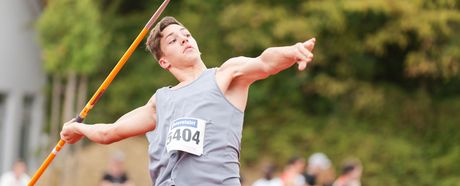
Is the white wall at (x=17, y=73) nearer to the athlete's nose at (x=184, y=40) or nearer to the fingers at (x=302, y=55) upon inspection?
the athlete's nose at (x=184, y=40)

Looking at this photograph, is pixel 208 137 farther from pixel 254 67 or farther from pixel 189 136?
pixel 254 67

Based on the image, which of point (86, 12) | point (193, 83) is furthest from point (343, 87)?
point (193, 83)

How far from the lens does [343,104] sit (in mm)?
26219

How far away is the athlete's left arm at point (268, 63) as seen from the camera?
5746 mm

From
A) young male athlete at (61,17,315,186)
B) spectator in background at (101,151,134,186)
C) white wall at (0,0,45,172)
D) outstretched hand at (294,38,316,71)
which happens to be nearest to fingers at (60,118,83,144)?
young male athlete at (61,17,315,186)

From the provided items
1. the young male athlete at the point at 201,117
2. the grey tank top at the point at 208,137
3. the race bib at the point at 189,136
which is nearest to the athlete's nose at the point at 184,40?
the young male athlete at the point at 201,117

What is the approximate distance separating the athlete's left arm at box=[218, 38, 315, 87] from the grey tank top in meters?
0.13

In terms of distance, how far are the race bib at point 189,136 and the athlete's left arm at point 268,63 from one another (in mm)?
282

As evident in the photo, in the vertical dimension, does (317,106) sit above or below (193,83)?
above

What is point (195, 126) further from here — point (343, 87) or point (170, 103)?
point (343, 87)

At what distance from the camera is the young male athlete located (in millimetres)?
6215

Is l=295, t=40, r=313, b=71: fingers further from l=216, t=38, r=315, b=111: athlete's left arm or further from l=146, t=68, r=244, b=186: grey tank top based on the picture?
l=146, t=68, r=244, b=186: grey tank top

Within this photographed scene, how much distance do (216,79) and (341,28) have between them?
60.6 feet

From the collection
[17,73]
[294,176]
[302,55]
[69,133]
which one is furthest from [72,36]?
[302,55]
